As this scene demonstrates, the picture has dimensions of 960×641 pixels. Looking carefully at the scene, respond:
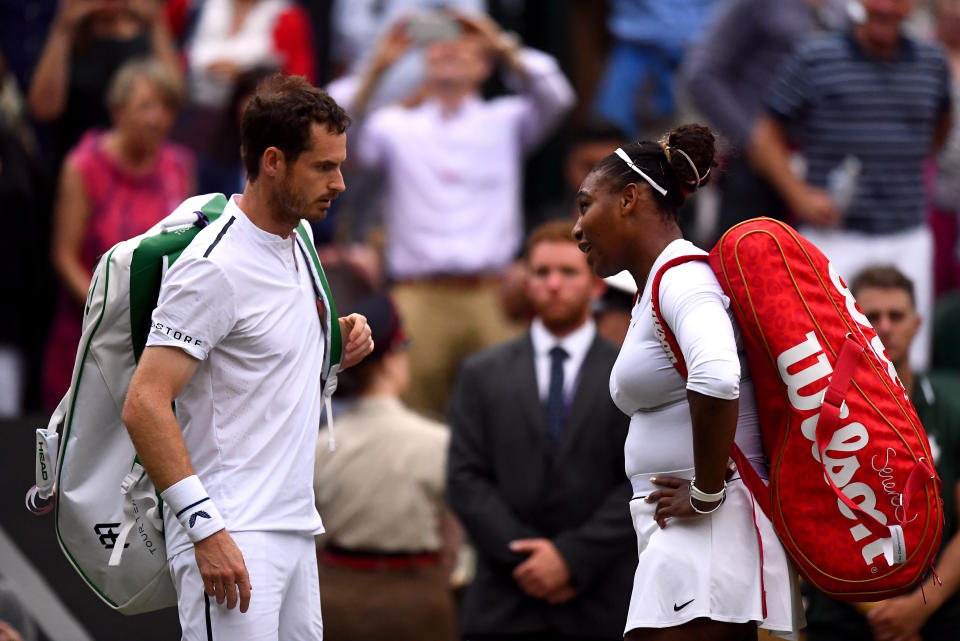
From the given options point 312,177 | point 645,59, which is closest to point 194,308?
point 312,177

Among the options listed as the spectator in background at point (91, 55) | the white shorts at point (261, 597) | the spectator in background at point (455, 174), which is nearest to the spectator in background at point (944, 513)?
the white shorts at point (261, 597)

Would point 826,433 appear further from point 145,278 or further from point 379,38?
point 379,38

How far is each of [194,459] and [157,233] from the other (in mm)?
648

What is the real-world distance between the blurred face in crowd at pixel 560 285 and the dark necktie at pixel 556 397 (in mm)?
112

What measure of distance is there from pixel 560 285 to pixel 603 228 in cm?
201

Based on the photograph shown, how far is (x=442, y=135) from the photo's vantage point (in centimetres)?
875

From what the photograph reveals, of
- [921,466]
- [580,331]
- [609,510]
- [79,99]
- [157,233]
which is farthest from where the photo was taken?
[79,99]

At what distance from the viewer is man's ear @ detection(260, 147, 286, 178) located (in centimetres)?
401

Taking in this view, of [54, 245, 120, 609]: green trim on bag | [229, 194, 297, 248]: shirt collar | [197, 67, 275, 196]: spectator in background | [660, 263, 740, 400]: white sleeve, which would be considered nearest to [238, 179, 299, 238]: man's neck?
[229, 194, 297, 248]: shirt collar

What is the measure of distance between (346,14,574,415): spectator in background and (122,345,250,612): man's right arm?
4.63 meters

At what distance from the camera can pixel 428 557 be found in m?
5.95

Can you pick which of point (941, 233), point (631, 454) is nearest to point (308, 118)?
point (631, 454)

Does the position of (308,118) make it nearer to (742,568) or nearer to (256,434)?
(256,434)

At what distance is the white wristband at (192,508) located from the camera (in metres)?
3.78
